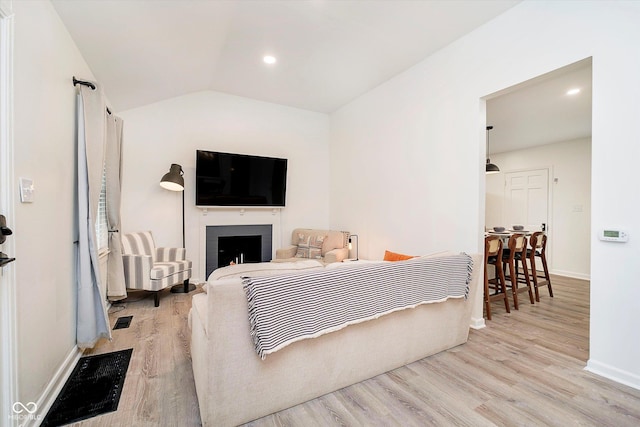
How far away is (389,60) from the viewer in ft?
11.5

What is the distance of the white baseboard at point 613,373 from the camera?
75.2 inches

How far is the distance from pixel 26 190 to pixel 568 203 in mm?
7343

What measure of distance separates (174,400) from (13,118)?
1778 millimetres

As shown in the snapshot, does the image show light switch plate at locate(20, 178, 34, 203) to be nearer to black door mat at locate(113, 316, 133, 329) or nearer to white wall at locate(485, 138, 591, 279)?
black door mat at locate(113, 316, 133, 329)

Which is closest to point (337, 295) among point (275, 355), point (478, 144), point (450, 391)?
point (275, 355)

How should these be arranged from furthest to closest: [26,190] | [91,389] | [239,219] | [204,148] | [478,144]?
[239,219] < [204,148] < [478,144] < [91,389] < [26,190]

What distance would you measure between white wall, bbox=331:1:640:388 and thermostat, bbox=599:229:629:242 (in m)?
0.04

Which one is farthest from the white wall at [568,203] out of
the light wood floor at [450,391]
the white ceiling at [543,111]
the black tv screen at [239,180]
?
the black tv screen at [239,180]

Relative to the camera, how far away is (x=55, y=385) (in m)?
1.78

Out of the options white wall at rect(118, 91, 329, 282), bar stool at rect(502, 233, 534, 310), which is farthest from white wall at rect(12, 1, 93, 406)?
bar stool at rect(502, 233, 534, 310)

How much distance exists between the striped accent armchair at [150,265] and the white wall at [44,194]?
1233 millimetres

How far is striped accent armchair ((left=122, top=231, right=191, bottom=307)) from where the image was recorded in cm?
340

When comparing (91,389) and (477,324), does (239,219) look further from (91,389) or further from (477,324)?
(477,324)

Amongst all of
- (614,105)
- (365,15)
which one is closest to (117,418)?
(365,15)
